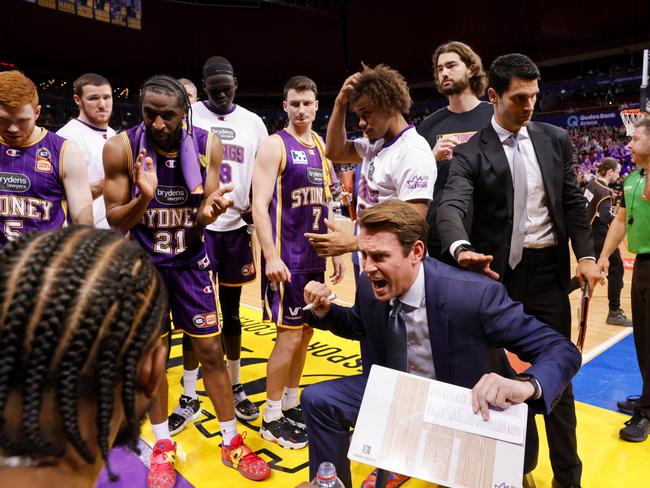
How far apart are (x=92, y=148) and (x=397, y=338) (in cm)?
319

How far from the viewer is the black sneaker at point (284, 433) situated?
3.05 metres

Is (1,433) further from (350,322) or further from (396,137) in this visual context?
(396,137)

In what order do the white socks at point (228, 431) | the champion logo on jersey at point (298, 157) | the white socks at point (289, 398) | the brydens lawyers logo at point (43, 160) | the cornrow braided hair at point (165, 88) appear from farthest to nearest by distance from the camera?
the white socks at point (289, 398)
the champion logo on jersey at point (298, 157)
the white socks at point (228, 431)
the brydens lawyers logo at point (43, 160)
the cornrow braided hair at point (165, 88)

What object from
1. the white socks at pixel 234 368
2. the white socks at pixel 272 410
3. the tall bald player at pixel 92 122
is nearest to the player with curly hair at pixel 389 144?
the white socks at pixel 272 410

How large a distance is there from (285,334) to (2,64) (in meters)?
19.6

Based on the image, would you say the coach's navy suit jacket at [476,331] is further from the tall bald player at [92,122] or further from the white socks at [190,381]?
the tall bald player at [92,122]

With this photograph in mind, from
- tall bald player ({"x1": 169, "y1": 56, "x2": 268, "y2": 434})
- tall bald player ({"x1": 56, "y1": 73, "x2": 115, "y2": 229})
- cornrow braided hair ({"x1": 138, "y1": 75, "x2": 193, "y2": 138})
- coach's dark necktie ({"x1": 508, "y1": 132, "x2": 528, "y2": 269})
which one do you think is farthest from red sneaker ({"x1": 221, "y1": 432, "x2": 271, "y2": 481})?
tall bald player ({"x1": 56, "y1": 73, "x2": 115, "y2": 229})

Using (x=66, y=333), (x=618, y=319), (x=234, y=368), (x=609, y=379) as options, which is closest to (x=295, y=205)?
(x=234, y=368)

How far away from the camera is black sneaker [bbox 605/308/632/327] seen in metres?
5.46

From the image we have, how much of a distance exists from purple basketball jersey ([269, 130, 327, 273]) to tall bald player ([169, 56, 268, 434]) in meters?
0.49

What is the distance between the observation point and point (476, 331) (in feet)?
6.64

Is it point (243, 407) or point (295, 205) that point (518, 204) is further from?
point (243, 407)

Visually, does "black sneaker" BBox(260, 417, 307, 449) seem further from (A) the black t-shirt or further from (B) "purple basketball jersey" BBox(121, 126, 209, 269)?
(A) the black t-shirt

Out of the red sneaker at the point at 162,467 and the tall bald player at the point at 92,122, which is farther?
the tall bald player at the point at 92,122
